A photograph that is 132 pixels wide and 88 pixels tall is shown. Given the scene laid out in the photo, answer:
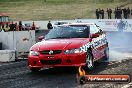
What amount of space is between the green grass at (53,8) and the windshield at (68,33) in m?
50.9

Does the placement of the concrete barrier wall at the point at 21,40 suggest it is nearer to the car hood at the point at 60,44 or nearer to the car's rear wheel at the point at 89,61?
the car hood at the point at 60,44

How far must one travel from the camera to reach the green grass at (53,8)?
70.4m

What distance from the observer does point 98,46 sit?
14.2 metres

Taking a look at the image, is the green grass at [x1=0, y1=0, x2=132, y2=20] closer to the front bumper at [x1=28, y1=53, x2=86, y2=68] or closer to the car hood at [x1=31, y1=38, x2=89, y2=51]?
the car hood at [x1=31, y1=38, x2=89, y2=51]

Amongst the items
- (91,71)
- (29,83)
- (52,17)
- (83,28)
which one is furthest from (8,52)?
(52,17)

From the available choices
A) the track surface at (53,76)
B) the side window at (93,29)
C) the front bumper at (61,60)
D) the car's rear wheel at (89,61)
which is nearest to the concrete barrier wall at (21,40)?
the track surface at (53,76)

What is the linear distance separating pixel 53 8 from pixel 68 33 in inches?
2529

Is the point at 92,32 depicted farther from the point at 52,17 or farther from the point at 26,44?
the point at 52,17

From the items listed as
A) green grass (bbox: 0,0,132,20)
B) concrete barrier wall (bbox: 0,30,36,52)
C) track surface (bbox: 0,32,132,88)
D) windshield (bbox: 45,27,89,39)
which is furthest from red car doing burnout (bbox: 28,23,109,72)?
green grass (bbox: 0,0,132,20)

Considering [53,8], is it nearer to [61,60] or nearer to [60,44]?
[60,44]

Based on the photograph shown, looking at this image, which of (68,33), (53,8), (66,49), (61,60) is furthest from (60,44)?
(53,8)

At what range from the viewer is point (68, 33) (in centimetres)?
1379

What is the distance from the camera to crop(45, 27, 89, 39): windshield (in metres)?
13.6

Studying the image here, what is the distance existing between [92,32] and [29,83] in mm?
3928
